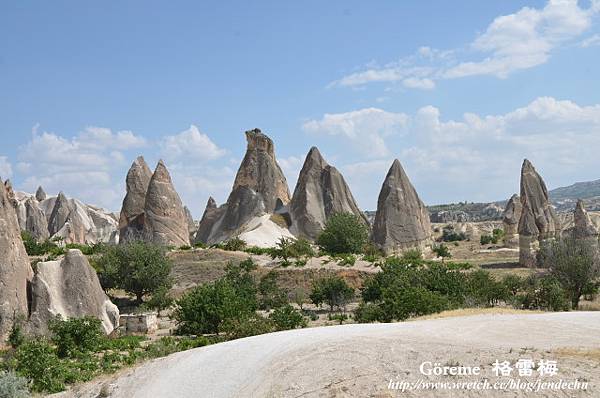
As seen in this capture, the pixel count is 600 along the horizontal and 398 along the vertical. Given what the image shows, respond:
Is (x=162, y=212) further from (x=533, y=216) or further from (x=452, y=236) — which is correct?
(x=452, y=236)

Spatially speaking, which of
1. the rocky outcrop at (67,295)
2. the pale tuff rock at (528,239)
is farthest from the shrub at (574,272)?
the rocky outcrop at (67,295)

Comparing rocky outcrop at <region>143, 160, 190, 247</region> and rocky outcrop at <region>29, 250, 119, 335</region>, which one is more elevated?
rocky outcrop at <region>143, 160, 190, 247</region>

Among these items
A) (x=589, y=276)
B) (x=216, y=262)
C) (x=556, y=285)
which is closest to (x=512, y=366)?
(x=556, y=285)

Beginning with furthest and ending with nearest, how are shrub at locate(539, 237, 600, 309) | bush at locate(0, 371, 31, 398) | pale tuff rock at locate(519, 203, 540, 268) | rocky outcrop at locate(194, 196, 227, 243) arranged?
1. rocky outcrop at locate(194, 196, 227, 243)
2. pale tuff rock at locate(519, 203, 540, 268)
3. shrub at locate(539, 237, 600, 309)
4. bush at locate(0, 371, 31, 398)

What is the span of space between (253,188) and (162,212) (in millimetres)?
9570

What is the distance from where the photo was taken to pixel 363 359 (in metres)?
9.86

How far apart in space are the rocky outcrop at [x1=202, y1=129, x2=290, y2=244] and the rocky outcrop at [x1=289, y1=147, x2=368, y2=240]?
2.02 meters

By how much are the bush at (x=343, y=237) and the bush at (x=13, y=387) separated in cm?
2369

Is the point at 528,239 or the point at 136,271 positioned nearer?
the point at 136,271

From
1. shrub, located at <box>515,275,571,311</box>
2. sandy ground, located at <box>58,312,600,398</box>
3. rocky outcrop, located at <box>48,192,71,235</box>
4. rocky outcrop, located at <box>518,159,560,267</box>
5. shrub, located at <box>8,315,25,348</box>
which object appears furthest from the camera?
rocky outcrop, located at <box>48,192,71,235</box>

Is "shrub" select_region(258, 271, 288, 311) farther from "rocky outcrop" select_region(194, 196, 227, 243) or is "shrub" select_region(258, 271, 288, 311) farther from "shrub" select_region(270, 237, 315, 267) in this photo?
"rocky outcrop" select_region(194, 196, 227, 243)

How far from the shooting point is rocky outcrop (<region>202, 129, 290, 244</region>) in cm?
4381

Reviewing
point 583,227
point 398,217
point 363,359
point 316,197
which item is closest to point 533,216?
point 583,227

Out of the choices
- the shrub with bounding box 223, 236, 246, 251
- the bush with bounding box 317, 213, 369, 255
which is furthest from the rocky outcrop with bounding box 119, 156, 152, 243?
the bush with bounding box 317, 213, 369, 255
